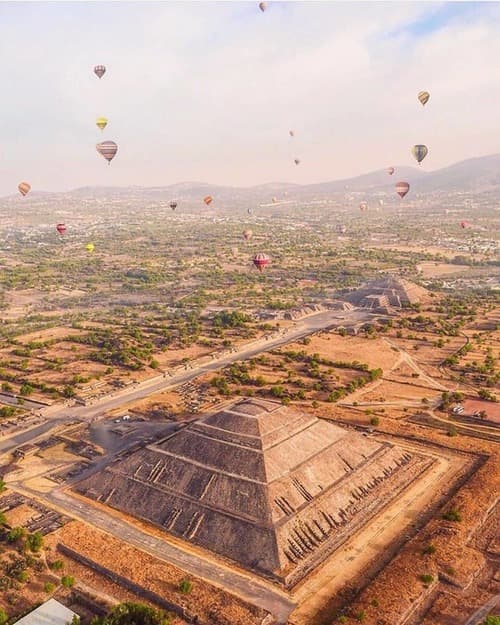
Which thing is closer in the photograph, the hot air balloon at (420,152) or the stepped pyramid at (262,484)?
the stepped pyramid at (262,484)

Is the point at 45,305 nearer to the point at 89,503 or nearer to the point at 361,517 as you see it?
the point at 89,503

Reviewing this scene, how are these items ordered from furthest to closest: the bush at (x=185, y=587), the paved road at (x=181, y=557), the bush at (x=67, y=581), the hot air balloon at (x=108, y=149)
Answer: the hot air balloon at (x=108, y=149), the bush at (x=67, y=581), the bush at (x=185, y=587), the paved road at (x=181, y=557)

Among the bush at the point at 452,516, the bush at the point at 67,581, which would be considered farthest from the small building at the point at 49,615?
the bush at the point at 452,516

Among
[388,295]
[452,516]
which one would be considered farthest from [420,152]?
[452,516]

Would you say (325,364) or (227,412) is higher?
(227,412)

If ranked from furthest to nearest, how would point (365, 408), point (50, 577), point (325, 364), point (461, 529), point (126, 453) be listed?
1. point (325, 364)
2. point (365, 408)
3. point (126, 453)
4. point (461, 529)
5. point (50, 577)

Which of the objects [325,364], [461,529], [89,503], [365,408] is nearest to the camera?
[461,529]

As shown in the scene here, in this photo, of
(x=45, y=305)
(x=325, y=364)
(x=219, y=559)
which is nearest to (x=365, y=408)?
(x=325, y=364)

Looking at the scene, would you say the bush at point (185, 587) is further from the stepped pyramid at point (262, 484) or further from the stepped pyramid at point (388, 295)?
the stepped pyramid at point (388, 295)
